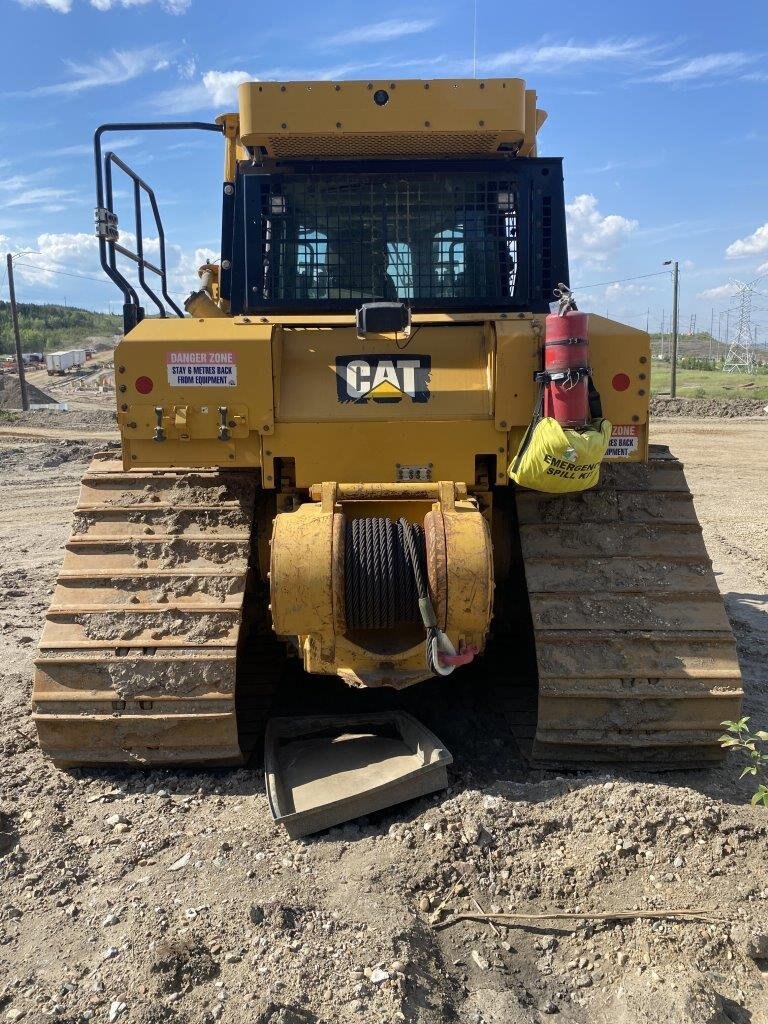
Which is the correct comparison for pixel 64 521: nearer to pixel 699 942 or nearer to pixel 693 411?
pixel 699 942

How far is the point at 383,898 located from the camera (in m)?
2.89

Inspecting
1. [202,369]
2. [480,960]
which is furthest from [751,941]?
[202,369]

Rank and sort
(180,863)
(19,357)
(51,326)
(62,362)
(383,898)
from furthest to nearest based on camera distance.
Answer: (51,326) < (62,362) < (19,357) < (180,863) < (383,898)

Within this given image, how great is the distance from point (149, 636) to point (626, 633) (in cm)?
212

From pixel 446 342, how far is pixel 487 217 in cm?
103

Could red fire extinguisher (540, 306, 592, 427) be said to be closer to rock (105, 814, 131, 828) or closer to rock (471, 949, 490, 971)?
rock (471, 949, 490, 971)

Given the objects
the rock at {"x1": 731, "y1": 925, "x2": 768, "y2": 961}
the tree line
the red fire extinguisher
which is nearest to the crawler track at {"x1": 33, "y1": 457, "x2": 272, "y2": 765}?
the red fire extinguisher

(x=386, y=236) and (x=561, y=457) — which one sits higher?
(x=386, y=236)

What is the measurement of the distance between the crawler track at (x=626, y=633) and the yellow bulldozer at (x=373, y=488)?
0.04 feet

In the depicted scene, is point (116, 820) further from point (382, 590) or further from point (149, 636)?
point (382, 590)

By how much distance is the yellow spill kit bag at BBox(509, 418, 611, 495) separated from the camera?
3484 mm

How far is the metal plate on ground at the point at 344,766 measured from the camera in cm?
339

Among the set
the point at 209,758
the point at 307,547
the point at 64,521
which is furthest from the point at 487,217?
the point at 64,521

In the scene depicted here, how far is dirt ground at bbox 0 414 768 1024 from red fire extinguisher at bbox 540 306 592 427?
1.56 meters
